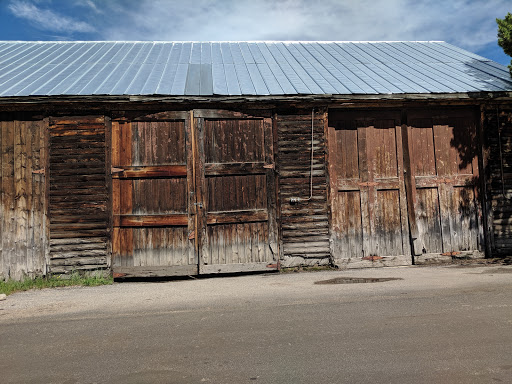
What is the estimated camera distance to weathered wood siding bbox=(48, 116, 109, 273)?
6852mm

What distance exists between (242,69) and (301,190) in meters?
3.41

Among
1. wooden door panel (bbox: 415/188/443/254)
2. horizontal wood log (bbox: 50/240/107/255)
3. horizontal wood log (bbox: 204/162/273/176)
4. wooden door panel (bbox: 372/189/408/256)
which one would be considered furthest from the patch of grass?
wooden door panel (bbox: 415/188/443/254)

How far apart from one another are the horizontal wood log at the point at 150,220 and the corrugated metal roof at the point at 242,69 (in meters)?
2.28

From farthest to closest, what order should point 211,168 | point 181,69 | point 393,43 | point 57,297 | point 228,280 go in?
point 393,43
point 181,69
point 211,168
point 228,280
point 57,297

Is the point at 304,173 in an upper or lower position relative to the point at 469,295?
upper

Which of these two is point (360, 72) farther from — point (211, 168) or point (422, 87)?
point (211, 168)

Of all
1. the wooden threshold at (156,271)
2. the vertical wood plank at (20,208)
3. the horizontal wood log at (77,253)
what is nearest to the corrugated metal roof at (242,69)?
the vertical wood plank at (20,208)

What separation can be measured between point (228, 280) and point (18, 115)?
4.91m

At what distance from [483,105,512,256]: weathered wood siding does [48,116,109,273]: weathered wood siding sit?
7.71 meters

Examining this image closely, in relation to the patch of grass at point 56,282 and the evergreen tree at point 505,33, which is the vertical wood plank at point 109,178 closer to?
the patch of grass at point 56,282

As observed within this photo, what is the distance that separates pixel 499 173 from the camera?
7.84 metres

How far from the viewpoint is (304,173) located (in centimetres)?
730

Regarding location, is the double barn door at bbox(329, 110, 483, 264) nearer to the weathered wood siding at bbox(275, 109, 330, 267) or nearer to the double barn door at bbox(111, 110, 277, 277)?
the weathered wood siding at bbox(275, 109, 330, 267)

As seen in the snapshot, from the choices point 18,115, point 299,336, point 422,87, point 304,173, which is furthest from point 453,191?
point 18,115
